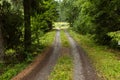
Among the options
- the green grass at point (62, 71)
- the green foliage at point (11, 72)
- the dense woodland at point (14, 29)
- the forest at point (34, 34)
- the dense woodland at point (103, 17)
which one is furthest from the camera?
the dense woodland at point (103, 17)

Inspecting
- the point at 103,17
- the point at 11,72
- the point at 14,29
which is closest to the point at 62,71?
the point at 11,72

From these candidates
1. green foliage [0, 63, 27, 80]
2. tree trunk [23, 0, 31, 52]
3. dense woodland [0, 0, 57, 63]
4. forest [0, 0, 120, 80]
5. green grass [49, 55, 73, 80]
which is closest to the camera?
green grass [49, 55, 73, 80]

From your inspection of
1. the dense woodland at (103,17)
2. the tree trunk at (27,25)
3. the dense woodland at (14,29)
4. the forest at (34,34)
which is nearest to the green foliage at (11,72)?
the forest at (34,34)

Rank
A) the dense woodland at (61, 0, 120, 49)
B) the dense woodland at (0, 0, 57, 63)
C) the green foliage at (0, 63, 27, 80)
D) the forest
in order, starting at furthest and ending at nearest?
the dense woodland at (61, 0, 120, 49), the dense woodland at (0, 0, 57, 63), the forest, the green foliage at (0, 63, 27, 80)

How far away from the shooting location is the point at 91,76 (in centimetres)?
1223

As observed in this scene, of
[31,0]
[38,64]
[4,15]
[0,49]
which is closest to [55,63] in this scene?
[38,64]

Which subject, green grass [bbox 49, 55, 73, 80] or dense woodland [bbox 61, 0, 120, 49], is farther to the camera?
dense woodland [bbox 61, 0, 120, 49]

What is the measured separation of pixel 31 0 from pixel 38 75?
12.1m

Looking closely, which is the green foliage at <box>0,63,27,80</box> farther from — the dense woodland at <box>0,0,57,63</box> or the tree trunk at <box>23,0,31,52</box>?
the tree trunk at <box>23,0,31,52</box>

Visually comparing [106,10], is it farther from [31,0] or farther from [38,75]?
[38,75]

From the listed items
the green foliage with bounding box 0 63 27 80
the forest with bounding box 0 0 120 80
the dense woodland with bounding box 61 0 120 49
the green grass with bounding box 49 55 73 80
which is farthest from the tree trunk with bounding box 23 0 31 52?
the dense woodland with bounding box 61 0 120 49

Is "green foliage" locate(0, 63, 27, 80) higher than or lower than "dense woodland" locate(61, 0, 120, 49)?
lower

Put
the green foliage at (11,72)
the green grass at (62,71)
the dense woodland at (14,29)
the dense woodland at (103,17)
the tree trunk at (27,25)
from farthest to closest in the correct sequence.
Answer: the dense woodland at (103,17) < the tree trunk at (27,25) < the dense woodland at (14,29) < the green foliage at (11,72) < the green grass at (62,71)

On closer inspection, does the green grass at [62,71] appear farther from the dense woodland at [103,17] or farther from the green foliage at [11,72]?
the dense woodland at [103,17]
